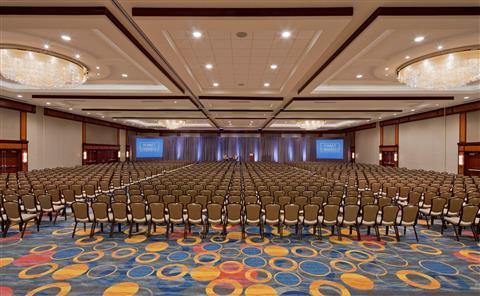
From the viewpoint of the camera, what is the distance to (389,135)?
22000mm

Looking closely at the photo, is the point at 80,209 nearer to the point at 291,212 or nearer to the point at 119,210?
the point at 119,210

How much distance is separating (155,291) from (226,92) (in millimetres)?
9949

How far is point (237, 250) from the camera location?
490cm

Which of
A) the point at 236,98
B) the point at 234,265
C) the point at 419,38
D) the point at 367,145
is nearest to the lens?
the point at 234,265

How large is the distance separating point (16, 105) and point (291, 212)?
15835mm

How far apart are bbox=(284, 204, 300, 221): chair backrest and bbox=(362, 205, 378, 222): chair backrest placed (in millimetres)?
1396

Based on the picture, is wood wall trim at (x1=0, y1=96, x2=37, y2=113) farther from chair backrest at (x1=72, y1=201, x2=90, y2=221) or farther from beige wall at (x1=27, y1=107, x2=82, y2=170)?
chair backrest at (x1=72, y1=201, x2=90, y2=221)

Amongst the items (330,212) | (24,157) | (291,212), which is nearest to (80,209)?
(291,212)

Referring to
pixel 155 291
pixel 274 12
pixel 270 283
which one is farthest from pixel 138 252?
pixel 274 12

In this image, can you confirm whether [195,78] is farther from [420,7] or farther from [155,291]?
[155,291]

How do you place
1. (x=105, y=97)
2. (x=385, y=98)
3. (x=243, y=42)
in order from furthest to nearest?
(x=105, y=97) < (x=385, y=98) < (x=243, y=42)

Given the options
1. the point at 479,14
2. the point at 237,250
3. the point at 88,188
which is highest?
the point at 479,14

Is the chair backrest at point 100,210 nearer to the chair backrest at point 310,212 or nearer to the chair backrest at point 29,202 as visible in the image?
the chair backrest at point 29,202

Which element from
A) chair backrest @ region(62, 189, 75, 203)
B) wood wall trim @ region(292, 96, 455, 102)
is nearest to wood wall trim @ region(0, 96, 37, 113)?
chair backrest @ region(62, 189, 75, 203)
